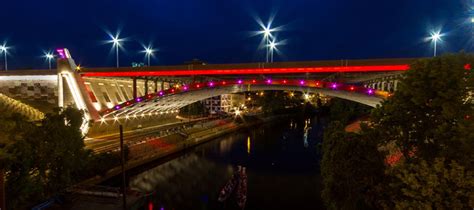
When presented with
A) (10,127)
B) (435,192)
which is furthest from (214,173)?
(435,192)

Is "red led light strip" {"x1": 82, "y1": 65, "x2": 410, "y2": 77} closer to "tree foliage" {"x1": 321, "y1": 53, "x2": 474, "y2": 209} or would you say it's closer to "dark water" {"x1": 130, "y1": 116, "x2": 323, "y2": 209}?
"dark water" {"x1": 130, "y1": 116, "x2": 323, "y2": 209}

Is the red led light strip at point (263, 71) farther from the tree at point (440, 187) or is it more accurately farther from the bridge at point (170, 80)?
the tree at point (440, 187)

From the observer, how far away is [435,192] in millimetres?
7973

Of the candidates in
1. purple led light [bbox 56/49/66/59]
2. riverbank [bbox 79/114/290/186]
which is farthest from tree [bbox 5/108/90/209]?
purple led light [bbox 56/49/66/59]

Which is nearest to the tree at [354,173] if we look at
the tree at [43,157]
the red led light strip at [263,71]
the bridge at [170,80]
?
the tree at [43,157]

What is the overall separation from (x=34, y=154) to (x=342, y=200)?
13.7 meters

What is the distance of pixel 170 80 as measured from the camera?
39.8 metres

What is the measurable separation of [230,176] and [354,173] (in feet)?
56.8

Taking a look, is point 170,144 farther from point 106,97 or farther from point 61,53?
point 61,53

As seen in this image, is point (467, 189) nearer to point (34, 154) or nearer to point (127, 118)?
point (34, 154)

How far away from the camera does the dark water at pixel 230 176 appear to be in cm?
2038

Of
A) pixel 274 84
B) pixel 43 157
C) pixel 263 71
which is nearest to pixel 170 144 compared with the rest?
pixel 274 84

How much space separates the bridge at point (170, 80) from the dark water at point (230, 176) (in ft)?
23.4

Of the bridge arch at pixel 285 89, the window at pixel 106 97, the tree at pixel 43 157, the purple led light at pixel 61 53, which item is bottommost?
the tree at pixel 43 157
